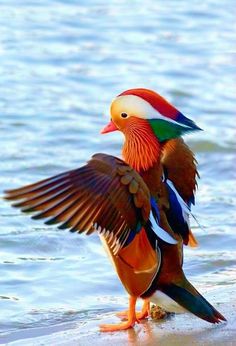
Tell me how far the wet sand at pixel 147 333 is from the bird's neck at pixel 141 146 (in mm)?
760

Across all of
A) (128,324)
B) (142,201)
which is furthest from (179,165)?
(128,324)

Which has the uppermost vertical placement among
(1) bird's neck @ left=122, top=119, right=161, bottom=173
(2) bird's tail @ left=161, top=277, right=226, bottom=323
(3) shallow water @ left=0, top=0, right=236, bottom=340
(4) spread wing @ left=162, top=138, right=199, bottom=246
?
(1) bird's neck @ left=122, top=119, right=161, bottom=173

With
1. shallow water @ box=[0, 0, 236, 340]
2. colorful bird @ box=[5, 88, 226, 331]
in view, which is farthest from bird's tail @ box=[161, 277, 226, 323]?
shallow water @ box=[0, 0, 236, 340]

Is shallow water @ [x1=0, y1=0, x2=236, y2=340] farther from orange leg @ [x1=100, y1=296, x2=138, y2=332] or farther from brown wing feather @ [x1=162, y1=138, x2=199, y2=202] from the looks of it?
brown wing feather @ [x1=162, y1=138, x2=199, y2=202]

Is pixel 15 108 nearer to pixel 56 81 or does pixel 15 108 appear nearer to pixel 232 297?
pixel 56 81

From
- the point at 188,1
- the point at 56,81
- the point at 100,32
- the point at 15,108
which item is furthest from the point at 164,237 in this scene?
the point at 188,1

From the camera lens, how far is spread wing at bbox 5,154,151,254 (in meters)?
4.77

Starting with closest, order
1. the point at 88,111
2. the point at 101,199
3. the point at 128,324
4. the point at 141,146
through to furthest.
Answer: the point at 101,199 → the point at 141,146 → the point at 128,324 → the point at 88,111

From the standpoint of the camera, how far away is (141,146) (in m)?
5.19

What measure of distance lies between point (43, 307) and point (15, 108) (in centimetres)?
420

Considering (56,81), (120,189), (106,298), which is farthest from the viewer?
(56,81)

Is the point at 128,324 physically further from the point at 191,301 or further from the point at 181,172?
the point at 181,172

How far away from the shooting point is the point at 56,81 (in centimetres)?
1088

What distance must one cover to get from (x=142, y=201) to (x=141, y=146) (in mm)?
396
